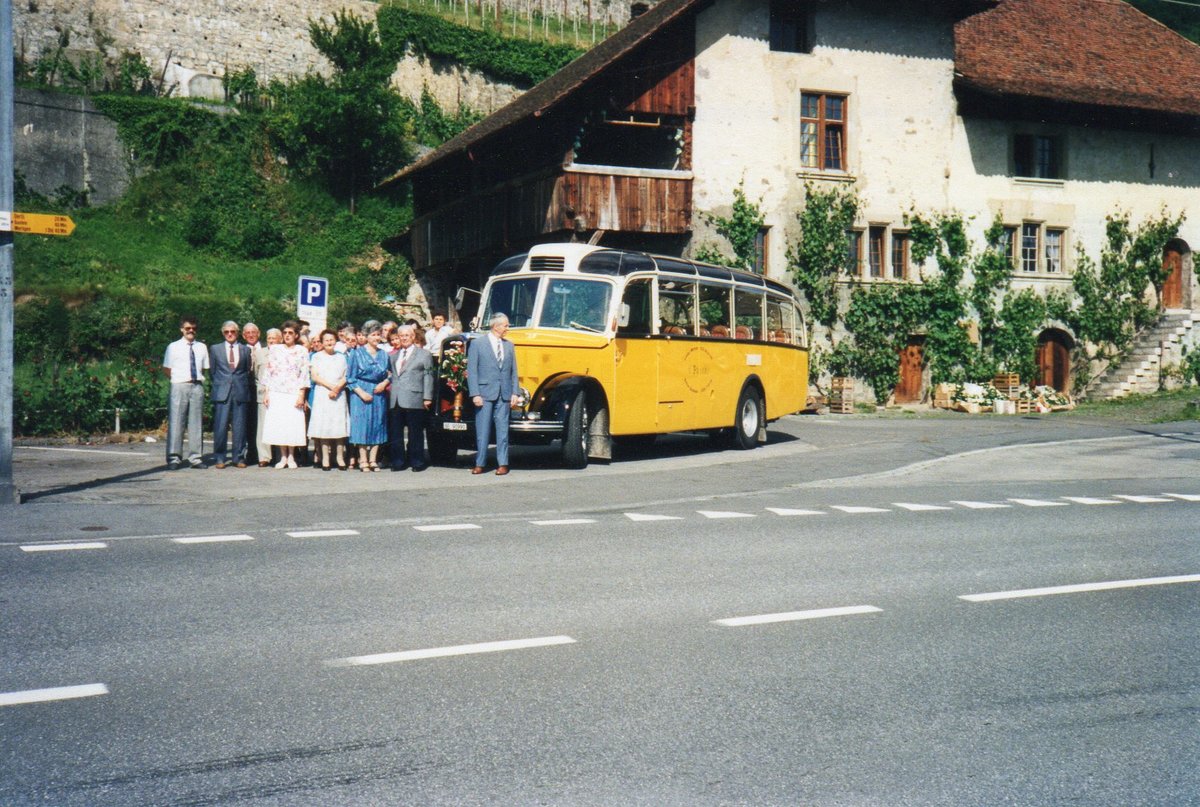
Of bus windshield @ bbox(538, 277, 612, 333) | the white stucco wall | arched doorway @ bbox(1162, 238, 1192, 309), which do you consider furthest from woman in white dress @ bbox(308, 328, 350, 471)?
arched doorway @ bbox(1162, 238, 1192, 309)

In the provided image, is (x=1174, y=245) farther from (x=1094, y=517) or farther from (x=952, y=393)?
(x=1094, y=517)

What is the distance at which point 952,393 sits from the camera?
35188 millimetres

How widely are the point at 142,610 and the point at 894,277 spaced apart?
30.4m

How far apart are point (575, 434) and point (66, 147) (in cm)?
3126

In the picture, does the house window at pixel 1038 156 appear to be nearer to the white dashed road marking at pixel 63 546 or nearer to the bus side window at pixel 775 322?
the bus side window at pixel 775 322

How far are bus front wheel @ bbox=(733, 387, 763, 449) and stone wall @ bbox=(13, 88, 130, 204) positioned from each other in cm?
2899

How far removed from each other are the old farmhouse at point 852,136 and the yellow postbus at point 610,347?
34.4 feet

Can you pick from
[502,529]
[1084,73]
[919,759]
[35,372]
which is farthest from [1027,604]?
[1084,73]

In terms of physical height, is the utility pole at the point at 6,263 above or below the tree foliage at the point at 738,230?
below

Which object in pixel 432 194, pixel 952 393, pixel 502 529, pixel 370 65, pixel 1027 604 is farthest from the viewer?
pixel 370 65

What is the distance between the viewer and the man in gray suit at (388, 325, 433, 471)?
655 inches

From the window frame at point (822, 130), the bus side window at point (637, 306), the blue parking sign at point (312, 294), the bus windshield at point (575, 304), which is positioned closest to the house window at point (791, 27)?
the window frame at point (822, 130)

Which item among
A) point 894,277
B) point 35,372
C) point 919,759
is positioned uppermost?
point 894,277

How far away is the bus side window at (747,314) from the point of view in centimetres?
2092
